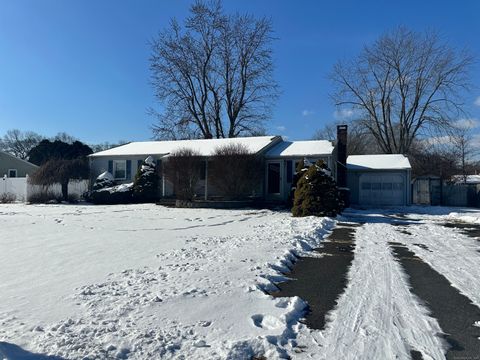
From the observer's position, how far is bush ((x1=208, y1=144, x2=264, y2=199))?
2072cm

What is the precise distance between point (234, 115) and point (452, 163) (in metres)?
20.5

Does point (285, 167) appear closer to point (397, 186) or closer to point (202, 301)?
point (397, 186)

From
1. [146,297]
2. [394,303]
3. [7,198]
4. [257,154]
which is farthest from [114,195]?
[394,303]

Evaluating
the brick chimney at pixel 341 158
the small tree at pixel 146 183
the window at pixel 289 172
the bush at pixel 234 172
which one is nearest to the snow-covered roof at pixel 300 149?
the window at pixel 289 172

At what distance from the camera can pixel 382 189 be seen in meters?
26.2

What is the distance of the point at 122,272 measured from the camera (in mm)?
6195

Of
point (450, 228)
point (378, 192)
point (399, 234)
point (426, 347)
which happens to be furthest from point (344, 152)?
point (426, 347)

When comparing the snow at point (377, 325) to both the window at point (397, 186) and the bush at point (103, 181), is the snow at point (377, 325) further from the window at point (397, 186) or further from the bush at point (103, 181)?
the bush at point (103, 181)

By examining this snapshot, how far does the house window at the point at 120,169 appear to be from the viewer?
26281mm

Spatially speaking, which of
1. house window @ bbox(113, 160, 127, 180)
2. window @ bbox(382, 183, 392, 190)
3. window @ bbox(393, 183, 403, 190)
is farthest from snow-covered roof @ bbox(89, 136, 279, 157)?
window @ bbox(393, 183, 403, 190)

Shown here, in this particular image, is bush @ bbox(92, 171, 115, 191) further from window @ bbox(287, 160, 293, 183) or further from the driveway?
the driveway

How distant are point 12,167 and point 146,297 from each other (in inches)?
1641

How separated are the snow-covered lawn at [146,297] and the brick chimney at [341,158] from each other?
1684cm

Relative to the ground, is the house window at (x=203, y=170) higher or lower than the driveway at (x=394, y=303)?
higher
